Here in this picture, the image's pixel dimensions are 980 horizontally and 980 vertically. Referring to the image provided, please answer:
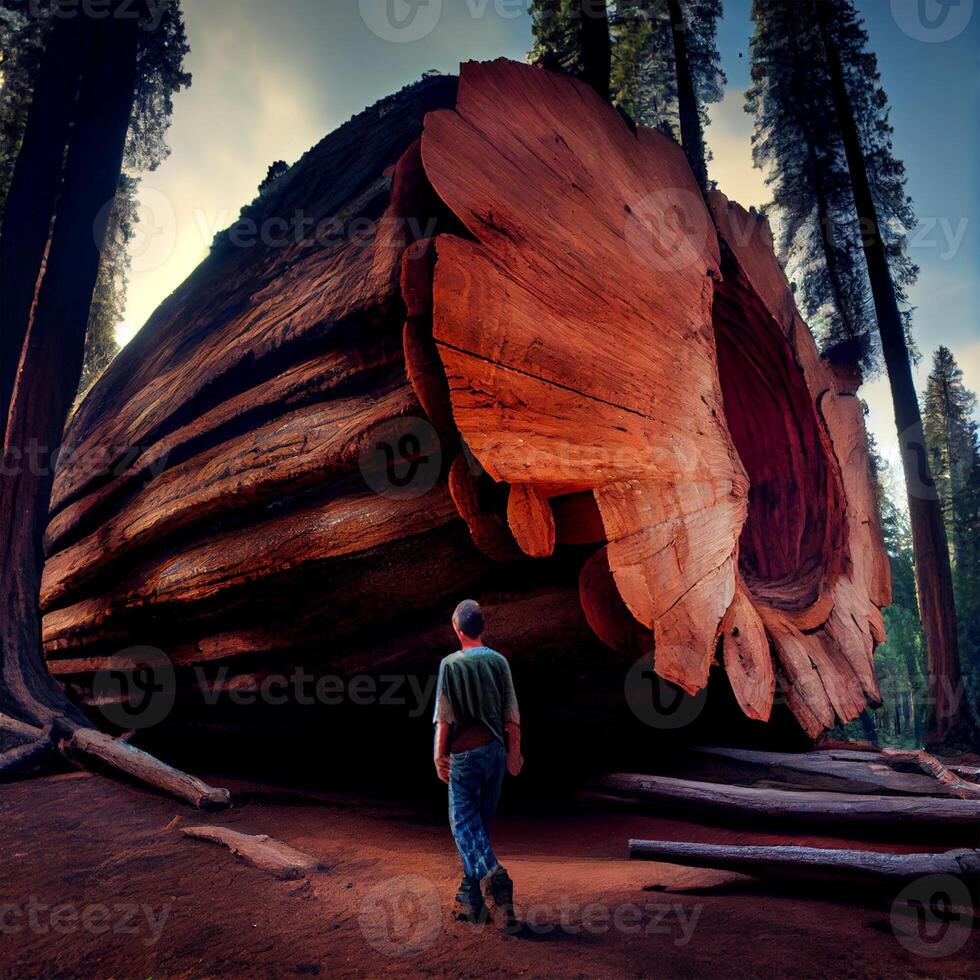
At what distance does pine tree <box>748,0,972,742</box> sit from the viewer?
27.6 feet

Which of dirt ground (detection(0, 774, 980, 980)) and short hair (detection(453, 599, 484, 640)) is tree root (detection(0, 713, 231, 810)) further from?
short hair (detection(453, 599, 484, 640))

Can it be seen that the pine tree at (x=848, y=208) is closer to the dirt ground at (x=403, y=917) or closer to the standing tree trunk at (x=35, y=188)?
the dirt ground at (x=403, y=917)

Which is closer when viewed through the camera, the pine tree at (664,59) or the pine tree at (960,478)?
the pine tree at (664,59)

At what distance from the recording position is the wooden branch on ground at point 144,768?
9.33ft

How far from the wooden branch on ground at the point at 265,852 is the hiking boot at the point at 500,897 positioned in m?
0.73

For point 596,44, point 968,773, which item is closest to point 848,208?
point 596,44

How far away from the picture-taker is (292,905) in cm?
188

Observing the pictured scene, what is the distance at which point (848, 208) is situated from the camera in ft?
33.4

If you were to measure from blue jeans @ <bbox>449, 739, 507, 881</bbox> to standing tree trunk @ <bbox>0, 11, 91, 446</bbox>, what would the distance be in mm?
4988

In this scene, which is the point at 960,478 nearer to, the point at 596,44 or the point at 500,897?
the point at 596,44

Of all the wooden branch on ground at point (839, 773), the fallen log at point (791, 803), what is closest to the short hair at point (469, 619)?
the fallen log at point (791, 803)

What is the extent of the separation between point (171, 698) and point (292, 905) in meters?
2.05

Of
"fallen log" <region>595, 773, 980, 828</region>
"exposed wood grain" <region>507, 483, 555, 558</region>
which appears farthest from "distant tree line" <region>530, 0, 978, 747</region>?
"exposed wood grain" <region>507, 483, 555, 558</region>

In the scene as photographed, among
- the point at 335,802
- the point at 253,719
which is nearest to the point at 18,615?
the point at 253,719
